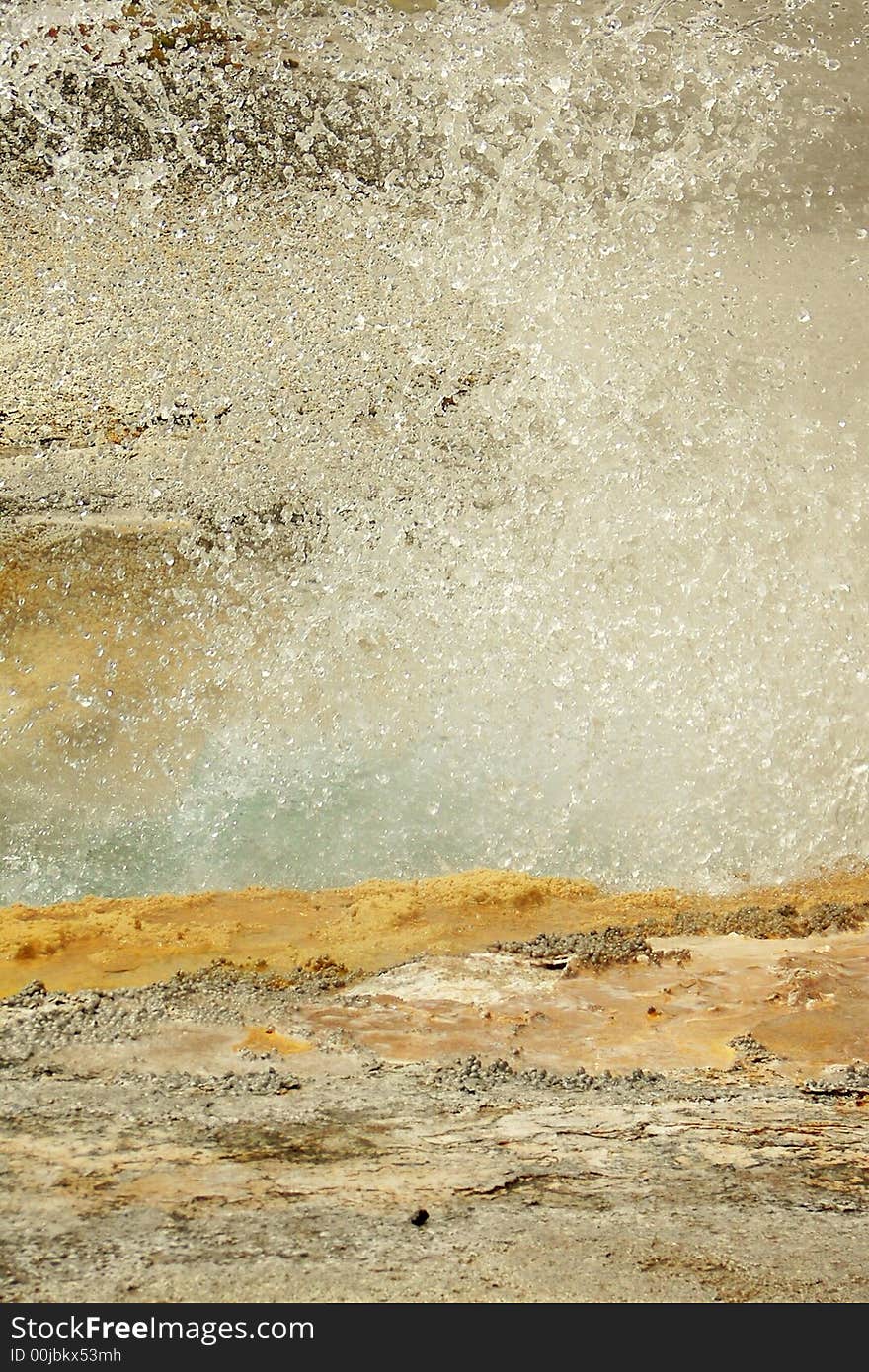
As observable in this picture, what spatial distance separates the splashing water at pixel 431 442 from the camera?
4012mm

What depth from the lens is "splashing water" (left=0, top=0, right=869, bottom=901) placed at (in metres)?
4.01

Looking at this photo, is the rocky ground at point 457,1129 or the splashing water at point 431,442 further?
the splashing water at point 431,442

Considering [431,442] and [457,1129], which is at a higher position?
[431,442]

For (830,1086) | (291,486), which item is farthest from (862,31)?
(830,1086)

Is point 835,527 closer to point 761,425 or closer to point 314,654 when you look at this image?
point 761,425

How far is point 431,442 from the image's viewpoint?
493cm

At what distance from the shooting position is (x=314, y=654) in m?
4.33

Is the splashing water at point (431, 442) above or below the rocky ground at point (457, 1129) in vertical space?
above

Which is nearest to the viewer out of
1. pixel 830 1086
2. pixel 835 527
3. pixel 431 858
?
pixel 830 1086

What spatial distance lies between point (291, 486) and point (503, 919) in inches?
84.9

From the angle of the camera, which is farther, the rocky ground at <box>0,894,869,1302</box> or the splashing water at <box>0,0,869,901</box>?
the splashing water at <box>0,0,869,901</box>

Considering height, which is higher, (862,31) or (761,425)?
(862,31)

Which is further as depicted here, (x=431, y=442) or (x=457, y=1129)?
(x=431, y=442)

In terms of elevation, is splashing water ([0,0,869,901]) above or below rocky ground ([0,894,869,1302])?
above
